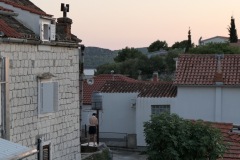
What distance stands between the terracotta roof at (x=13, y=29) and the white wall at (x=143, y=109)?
1443cm

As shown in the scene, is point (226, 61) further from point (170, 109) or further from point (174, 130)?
point (174, 130)

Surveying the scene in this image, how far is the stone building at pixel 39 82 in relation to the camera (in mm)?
16422

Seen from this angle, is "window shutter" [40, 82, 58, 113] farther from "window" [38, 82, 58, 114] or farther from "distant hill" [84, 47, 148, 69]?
"distant hill" [84, 47, 148, 69]

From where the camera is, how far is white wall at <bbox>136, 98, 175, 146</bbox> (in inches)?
1232

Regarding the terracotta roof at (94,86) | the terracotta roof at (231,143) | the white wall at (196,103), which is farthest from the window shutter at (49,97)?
the terracotta roof at (94,86)

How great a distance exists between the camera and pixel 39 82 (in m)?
18.0

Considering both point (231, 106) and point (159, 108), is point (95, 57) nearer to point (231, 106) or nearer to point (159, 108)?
point (159, 108)

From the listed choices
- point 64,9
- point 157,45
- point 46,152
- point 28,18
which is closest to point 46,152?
point 46,152

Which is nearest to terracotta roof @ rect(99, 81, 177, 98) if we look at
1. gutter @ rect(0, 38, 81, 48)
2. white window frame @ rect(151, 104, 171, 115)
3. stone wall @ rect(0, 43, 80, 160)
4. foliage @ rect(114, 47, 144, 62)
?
white window frame @ rect(151, 104, 171, 115)

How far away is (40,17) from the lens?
18.6 meters

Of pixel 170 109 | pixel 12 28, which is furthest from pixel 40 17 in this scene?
pixel 170 109

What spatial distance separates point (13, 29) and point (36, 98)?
2.58 m

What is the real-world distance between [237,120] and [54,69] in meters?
14.5

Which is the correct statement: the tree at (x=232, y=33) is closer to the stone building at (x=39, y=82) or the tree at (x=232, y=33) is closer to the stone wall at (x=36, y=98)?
the stone building at (x=39, y=82)
